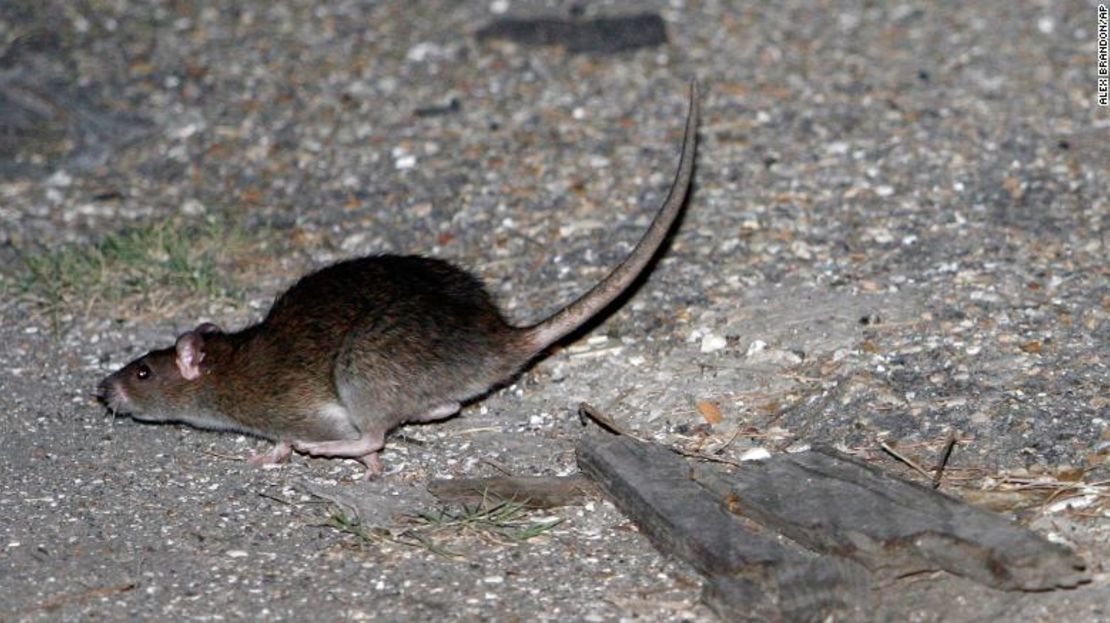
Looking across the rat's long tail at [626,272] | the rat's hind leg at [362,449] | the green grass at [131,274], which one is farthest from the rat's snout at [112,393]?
the rat's long tail at [626,272]

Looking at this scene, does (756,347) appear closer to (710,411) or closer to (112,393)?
(710,411)

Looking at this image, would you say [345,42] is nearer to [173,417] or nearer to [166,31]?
[166,31]

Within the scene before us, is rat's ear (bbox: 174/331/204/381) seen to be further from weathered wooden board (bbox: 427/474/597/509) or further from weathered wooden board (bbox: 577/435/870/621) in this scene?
weathered wooden board (bbox: 577/435/870/621)

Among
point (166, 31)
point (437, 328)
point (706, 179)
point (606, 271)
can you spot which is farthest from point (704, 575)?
point (166, 31)

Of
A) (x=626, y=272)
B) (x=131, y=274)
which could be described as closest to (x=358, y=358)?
(x=626, y=272)

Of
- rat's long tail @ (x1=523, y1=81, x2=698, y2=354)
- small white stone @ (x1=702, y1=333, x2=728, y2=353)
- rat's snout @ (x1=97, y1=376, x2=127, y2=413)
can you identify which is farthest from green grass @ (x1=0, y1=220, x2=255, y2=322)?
small white stone @ (x1=702, y1=333, x2=728, y2=353)

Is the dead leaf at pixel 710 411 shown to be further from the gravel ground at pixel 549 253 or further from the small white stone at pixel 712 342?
the small white stone at pixel 712 342
